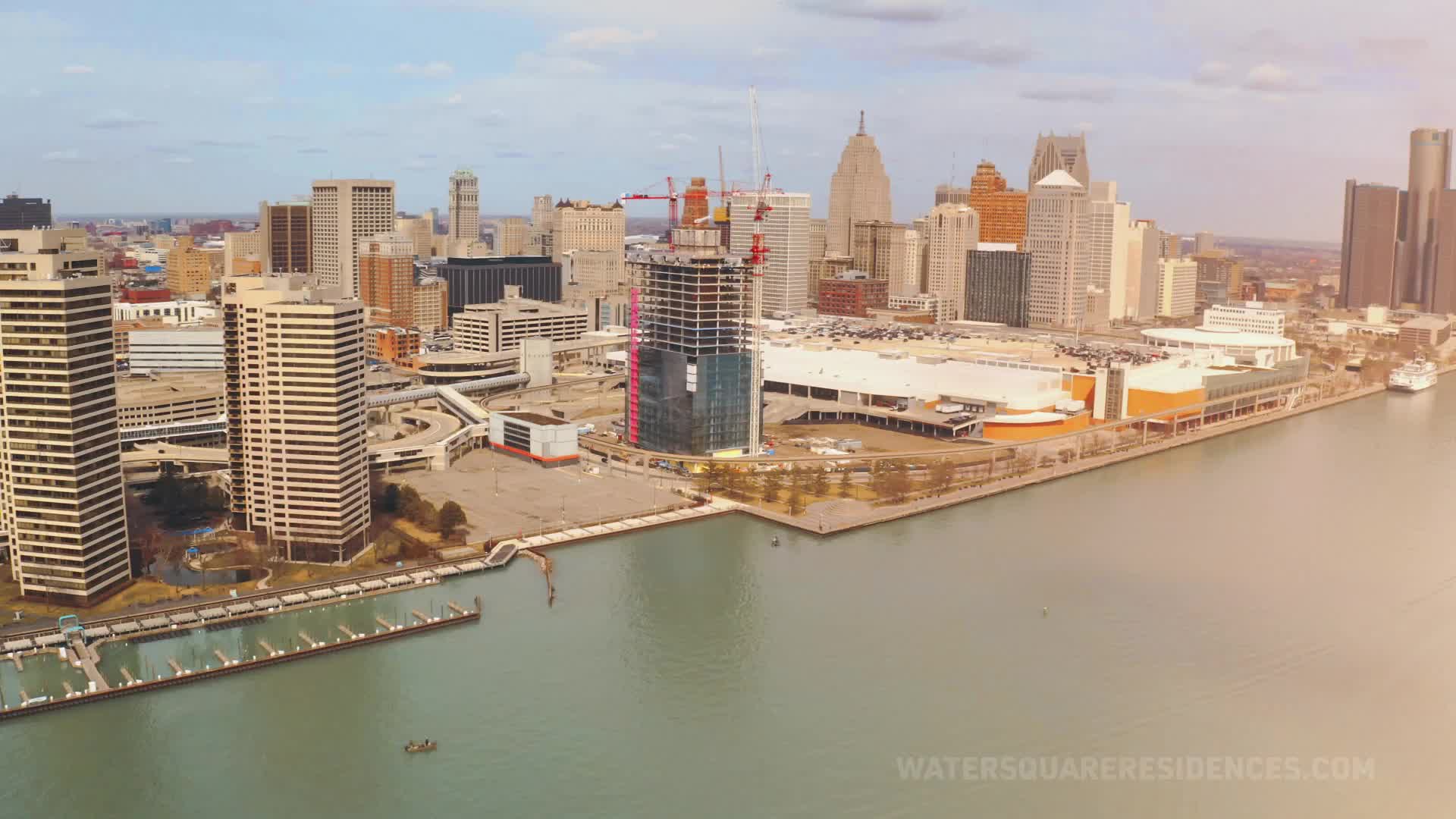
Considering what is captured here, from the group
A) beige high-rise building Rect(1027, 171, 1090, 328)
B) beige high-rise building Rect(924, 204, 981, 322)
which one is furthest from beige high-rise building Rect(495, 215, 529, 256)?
beige high-rise building Rect(1027, 171, 1090, 328)

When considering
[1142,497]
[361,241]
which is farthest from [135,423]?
[361,241]

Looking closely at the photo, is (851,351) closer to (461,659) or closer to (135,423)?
(135,423)

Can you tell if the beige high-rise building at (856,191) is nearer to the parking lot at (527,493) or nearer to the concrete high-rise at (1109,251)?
the concrete high-rise at (1109,251)

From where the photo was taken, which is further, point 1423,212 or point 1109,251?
point 1423,212

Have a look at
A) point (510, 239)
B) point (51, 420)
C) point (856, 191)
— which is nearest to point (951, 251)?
point (856, 191)

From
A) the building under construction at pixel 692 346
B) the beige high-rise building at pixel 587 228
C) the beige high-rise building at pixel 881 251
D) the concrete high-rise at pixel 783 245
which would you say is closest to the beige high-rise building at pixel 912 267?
the beige high-rise building at pixel 881 251

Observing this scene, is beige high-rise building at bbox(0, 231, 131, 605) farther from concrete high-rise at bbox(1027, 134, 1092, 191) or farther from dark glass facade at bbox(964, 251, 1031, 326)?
concrete high-rise at bbox(1027, 134, 1092, 191)

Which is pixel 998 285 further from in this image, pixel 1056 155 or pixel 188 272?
pixel 188 272
